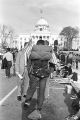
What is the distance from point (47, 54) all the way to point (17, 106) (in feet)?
5.27

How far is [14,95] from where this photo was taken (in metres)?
8.55

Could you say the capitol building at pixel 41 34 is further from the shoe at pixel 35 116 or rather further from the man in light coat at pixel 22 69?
the shoe at pixel 35 116

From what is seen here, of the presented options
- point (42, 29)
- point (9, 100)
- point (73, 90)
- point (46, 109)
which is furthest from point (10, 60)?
point (42, 29)

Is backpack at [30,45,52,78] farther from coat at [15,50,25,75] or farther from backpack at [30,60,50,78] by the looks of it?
coat at [15,50,25,75]

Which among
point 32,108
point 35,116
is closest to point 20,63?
point 32,108

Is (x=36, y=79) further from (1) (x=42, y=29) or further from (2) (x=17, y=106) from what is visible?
(1) (x=42, y=29)

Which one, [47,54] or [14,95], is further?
[14,95]

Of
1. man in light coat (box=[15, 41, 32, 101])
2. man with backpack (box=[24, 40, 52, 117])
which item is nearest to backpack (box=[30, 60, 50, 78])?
man with backpack (box=[24, 40, 52, 117])

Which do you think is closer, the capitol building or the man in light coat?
the man in light coat

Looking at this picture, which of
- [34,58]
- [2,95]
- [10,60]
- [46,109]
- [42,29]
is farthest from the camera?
[42,29]

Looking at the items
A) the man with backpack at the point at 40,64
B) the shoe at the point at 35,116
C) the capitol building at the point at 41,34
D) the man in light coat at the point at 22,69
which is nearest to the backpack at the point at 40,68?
the man with backpack at the point at 40,64

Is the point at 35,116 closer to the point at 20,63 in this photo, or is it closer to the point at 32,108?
the point at 32,108

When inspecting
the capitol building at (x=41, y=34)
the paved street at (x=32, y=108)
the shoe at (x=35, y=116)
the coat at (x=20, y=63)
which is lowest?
the paved street at (x=32, y=108)

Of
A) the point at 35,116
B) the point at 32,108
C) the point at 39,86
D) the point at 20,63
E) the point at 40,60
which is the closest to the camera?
the point at 35,116
